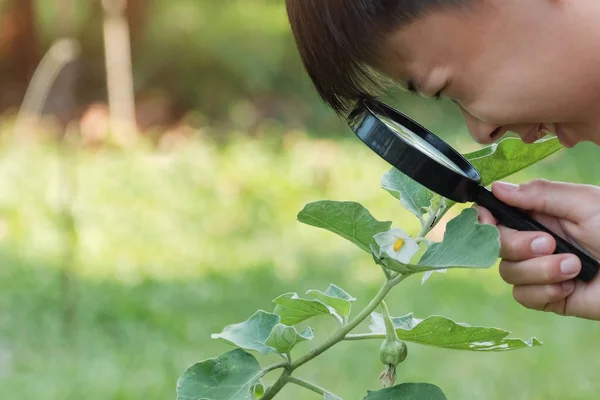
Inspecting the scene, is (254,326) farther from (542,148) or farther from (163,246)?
(163,246)

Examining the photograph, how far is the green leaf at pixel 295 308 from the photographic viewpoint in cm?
71

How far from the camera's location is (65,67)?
432 centimetres

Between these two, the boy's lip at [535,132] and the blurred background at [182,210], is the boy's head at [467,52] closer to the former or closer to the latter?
the boy's lip at [535,132]

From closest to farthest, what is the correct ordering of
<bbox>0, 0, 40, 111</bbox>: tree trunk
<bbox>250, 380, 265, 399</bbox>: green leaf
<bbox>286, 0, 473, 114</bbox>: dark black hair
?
<bbox>250, 380, 265, 399</bbox>: green leaf → <bbox>286, 0, 473, 114</bbox>: dark black hair → <bbox>0, 0, 40, 111</bbox>: tree trunk

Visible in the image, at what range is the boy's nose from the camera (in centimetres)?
91

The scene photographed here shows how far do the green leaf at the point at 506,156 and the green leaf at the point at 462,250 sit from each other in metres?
0.11

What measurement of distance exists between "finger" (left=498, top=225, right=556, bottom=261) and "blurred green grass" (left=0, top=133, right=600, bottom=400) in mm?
1668

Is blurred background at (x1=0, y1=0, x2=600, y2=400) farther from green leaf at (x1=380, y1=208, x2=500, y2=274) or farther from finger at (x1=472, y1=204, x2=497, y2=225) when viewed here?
green leaf at (x1=380, y1=208, x2=500, y2=274)

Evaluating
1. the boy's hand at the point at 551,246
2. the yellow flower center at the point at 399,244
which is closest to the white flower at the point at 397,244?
the yellow flower center at the point at 399,244

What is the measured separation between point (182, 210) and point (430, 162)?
3.04m

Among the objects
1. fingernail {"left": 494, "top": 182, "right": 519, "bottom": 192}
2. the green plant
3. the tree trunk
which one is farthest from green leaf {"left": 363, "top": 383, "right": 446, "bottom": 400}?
the tree trunk

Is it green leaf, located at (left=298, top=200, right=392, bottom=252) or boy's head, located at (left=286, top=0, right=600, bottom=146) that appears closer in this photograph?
green leaf, located at (left=298, top=200, right=392, bottom=252)

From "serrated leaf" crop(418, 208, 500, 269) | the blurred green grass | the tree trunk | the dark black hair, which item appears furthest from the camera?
the tree trunk

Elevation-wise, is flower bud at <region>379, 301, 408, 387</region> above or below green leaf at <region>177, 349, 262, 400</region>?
below
